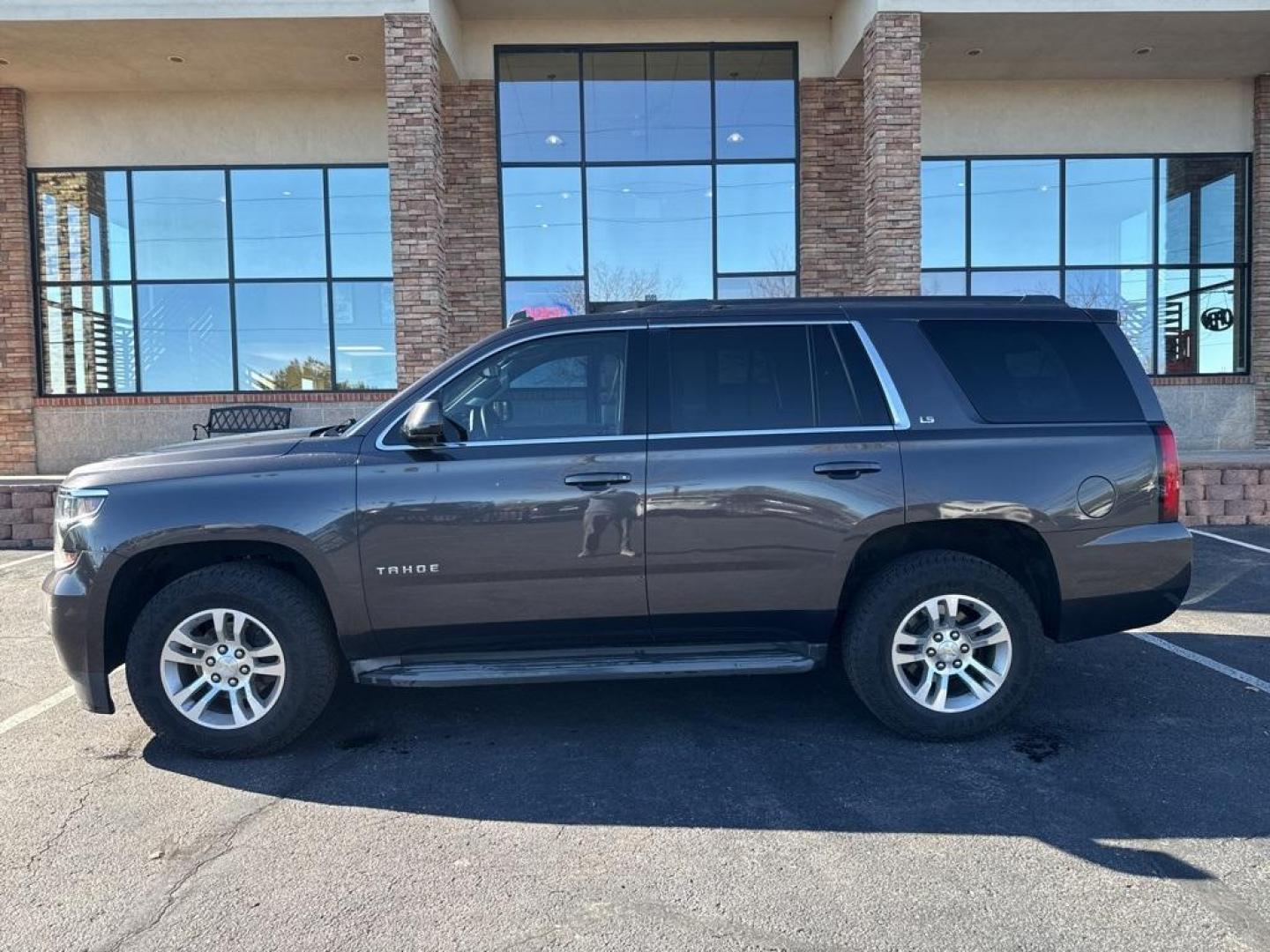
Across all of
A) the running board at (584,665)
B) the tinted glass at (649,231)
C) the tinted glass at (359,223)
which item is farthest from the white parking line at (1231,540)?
the tinted glass at (359,223)

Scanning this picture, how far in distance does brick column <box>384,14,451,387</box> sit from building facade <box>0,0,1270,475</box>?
860 mm

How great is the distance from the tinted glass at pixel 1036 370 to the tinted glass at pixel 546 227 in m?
10.5

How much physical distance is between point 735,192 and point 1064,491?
1098cm

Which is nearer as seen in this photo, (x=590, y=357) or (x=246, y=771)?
(x=246, y=771)

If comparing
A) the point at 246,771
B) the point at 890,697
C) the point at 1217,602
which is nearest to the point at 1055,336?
the point at 890,697

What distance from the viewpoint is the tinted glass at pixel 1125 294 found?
15.5m

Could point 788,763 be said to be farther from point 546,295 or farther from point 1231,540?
point 546,295

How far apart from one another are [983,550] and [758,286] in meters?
10.3

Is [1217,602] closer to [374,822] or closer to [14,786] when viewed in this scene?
[374,822]

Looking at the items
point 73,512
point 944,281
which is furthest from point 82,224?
point 944,281

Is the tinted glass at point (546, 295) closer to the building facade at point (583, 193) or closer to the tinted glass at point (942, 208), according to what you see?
the building facade at point (583, 193)

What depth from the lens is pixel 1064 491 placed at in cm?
428

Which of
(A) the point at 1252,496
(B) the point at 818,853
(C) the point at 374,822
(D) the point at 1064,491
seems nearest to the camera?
(B) the point at 818,853

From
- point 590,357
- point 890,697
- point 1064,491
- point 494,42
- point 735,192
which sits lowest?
point 890,697
